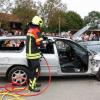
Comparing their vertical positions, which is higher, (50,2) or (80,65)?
(50,2)

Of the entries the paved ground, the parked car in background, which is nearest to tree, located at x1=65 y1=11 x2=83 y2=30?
the parked car in background

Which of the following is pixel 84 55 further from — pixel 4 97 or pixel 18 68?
pixel 4 97

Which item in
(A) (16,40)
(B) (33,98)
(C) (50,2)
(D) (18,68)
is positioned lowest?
(B) (33,98)

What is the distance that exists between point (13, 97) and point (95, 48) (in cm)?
372

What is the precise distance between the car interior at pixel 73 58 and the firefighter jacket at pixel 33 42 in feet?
4.22

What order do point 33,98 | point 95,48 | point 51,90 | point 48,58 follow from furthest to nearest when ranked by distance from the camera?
point 95,48
point 48,58
point 51,90
point 33,98

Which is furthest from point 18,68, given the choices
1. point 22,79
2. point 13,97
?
point 13,97

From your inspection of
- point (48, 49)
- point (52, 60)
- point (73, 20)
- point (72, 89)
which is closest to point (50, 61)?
point (52, 60)

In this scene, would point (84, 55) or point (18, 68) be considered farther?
point (84, 55)

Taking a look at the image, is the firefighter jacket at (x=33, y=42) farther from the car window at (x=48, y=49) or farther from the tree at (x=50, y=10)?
the tree at (x=50, y=10)

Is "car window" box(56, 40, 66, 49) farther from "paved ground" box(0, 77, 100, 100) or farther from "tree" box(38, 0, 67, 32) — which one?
"tree" box(38, 0, 67, 32)

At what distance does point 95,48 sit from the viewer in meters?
10.2

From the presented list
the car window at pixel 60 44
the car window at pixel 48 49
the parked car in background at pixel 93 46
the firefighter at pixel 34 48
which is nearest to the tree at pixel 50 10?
the parked car in background at pixel 93 46

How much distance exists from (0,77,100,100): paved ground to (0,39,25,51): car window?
3.33ft
